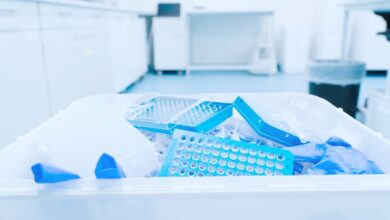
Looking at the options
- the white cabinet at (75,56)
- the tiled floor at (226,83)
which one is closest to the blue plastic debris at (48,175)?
the white cabinet at (75,56)

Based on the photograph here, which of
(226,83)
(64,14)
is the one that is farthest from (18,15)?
(226,83)

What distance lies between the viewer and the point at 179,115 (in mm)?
592

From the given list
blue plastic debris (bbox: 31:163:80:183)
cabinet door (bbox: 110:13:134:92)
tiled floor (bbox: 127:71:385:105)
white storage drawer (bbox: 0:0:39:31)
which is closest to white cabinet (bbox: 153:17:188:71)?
tiled floor (bbox: 127:71:385:105)

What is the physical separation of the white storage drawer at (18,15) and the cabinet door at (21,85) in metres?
0.02

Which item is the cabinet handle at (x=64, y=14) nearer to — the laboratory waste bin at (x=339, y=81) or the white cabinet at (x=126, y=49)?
the white cabinet at (x=126, y=49)

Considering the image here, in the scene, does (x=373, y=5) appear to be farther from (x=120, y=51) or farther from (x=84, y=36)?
(x=120, y=51)

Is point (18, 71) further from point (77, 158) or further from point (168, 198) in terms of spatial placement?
point (168, 198)

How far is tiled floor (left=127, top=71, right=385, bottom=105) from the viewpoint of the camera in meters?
2.75

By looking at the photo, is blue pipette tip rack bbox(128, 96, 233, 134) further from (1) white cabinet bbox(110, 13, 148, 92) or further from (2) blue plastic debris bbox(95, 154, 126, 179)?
(1) white cabinet bbox(110, 13, 148, 92)

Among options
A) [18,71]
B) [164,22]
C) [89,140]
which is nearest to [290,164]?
[89,140]

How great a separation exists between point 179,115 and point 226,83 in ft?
8.23

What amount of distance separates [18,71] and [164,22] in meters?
2.62

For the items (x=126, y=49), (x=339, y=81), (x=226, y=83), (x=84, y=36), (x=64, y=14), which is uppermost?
(x=64, y=14)

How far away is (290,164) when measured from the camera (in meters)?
0.44
